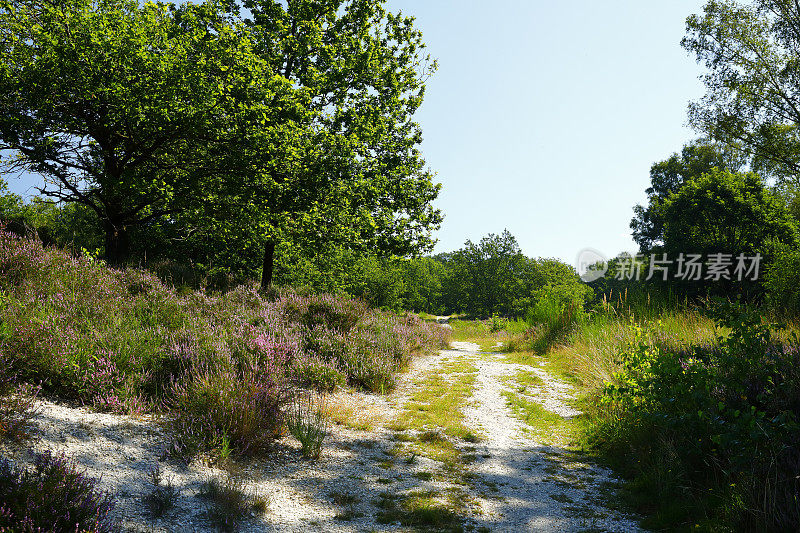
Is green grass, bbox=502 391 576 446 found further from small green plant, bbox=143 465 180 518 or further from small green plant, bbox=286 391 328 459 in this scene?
small green plant, bbox=143 465 180 518

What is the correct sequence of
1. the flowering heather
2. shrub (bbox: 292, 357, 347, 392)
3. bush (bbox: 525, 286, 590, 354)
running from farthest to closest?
bush (bbox: 525, 286, 590, 354) → shrub (bbox: 292, 357, 347, 392) → the flowering heather

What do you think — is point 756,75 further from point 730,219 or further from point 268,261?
point 268,261

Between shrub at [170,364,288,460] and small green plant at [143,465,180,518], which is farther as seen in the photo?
shrub at [170,364,288,460]

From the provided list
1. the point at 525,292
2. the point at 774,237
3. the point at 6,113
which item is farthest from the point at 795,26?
the point at 525,292

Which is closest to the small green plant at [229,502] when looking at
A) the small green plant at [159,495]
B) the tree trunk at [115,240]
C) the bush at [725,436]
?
the small green plant at [159,495]

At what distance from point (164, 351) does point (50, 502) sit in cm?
294

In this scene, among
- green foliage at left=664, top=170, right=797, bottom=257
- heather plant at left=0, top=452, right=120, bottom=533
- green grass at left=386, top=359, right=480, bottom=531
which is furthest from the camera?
green foliage at left=664, top=170, right=797, bottom=257

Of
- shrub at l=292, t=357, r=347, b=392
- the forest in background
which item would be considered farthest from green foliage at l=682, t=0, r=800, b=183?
shrub at l=292, t=357, r=347, b=392

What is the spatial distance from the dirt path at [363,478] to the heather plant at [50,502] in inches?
12.2

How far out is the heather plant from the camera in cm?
218

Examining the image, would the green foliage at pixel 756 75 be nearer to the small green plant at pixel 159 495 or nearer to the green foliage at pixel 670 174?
the green foliage at pixel 670 174

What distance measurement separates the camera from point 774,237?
17.8 metres

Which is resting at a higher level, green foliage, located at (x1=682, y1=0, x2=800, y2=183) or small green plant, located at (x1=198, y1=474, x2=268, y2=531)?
green foliage, located at (x1=682, y1=0, x2=800, y2=183)

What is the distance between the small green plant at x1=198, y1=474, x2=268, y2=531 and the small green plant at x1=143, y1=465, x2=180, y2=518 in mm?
238
